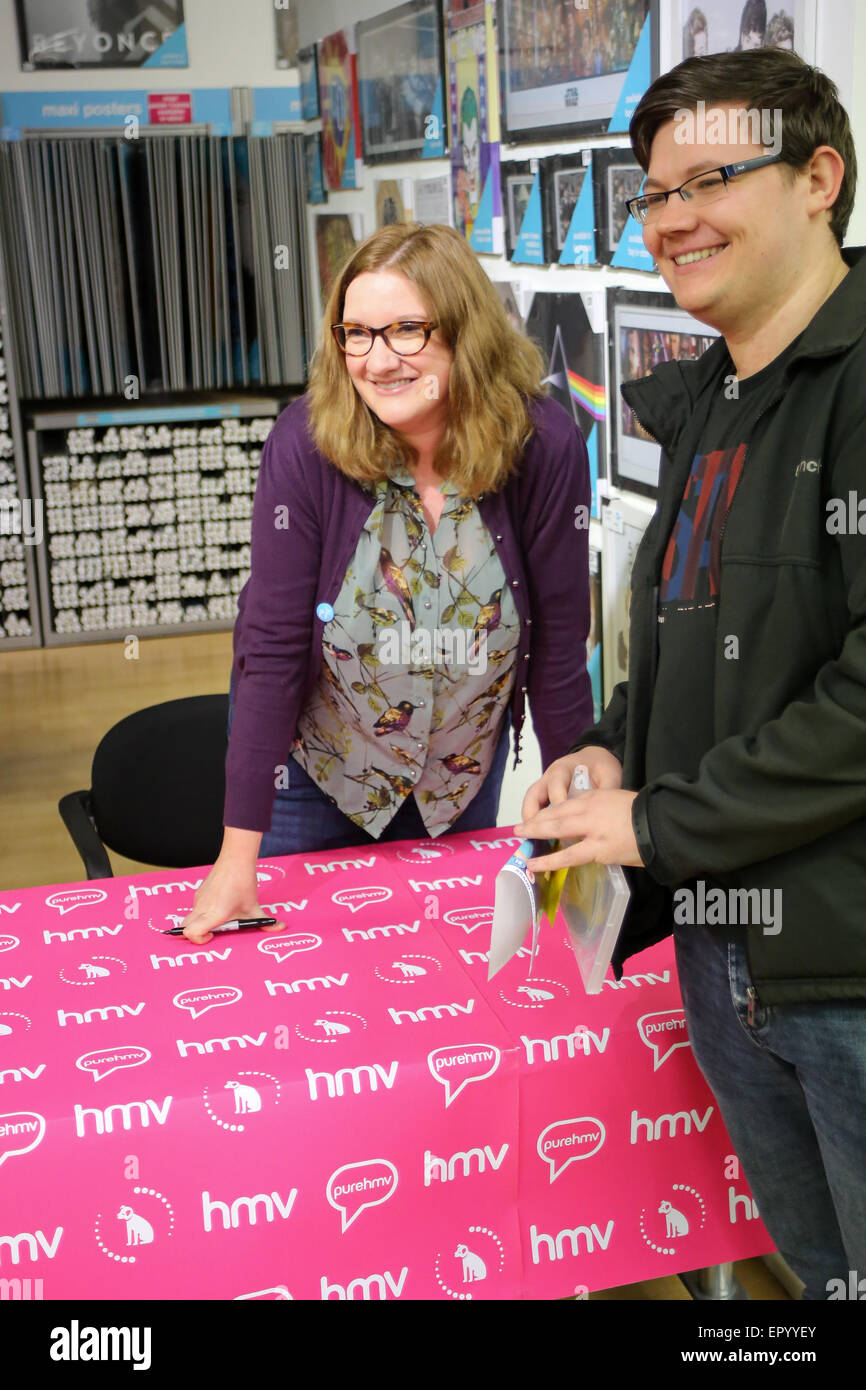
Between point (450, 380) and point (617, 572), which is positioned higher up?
point (450, 380)

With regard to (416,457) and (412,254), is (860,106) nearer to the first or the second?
(412,254)

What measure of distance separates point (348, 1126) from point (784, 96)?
1182 millimetres

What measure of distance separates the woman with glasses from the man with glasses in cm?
58

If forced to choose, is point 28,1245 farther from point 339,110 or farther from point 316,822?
point 339,110

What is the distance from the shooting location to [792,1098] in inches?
53.6

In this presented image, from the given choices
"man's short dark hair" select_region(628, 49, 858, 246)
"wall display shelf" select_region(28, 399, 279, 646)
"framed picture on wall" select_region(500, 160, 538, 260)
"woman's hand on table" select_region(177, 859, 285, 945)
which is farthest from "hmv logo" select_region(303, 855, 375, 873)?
"wall display shelf" select_region(28, 399, 279, 646)

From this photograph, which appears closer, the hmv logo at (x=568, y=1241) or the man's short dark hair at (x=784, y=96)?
the man's short dark hair at (x=784, y=96)

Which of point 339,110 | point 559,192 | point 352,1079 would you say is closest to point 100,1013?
point 352,1079

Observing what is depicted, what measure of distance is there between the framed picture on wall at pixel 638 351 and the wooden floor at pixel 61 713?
205 centimetres

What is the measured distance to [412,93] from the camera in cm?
382

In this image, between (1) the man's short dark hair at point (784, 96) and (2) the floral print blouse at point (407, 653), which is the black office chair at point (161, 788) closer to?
(2) the floral print blouse at point (407, 653)

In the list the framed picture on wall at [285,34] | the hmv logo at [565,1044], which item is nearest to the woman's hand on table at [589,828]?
the hmv logo at [565,1044]

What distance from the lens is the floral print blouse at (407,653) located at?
194 centimetres

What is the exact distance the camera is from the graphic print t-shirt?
1284 mm
